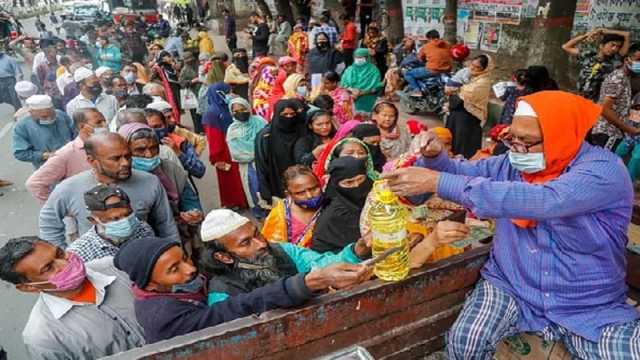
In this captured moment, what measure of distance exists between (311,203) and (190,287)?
1.31 meters

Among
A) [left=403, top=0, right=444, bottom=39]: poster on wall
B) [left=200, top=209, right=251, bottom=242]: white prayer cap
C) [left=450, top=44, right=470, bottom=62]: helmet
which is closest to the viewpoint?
[left=200, top=209, right=251, bottom=242]: white prayer cap

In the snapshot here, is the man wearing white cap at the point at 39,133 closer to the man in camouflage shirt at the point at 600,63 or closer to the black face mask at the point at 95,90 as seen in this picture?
the black face mask at the point at 95,90

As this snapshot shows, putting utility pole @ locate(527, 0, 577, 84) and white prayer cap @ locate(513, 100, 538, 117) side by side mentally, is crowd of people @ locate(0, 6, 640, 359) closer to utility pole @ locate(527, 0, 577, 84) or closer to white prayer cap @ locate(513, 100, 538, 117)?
white prayer cap @ locate(513, 100, 538, 117)

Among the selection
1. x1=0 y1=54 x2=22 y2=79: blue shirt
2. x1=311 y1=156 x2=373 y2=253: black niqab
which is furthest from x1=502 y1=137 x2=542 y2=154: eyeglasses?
x1=0 y1=54 x2=22 y2=79: blue shirt

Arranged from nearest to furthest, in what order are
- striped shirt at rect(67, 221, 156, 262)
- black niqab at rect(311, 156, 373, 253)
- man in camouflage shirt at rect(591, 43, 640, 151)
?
striped shirt at rect(67, 221, 156, 262) → black niqab at rect(311, 156, 373, 253) → man in camouflage shirt at rect(591, 43, 640, 151)

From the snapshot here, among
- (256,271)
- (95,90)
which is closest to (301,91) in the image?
(95,90)

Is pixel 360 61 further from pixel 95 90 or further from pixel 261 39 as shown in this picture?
pixel 261 39

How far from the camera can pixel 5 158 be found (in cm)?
883

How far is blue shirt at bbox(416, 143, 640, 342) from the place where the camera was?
6.15 feet

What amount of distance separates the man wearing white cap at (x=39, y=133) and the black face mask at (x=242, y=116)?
2.10 metres

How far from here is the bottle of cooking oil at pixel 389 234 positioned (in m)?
2.10

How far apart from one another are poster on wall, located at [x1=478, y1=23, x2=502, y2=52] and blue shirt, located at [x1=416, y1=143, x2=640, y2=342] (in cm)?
917

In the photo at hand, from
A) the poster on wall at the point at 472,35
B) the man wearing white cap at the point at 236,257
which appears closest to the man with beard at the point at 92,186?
the man wearing white cap at the point at 236,257

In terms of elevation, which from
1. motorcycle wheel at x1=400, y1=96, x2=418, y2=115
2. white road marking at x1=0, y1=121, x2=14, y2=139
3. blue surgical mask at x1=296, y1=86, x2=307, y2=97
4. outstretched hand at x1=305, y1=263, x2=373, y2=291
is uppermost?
outstretched hand at x1=305, y1=263, x2=373, y2=291
